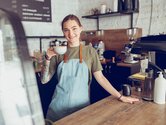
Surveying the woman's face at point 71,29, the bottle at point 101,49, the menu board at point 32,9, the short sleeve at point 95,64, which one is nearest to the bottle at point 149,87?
the short sleeve at point 95,64

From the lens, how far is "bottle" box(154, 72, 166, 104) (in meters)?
1.50

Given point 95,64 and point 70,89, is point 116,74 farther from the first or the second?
point 70,89

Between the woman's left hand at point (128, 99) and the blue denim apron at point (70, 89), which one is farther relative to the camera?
the blue denim apron at point (70, 89)

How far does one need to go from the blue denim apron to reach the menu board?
87.3 inches

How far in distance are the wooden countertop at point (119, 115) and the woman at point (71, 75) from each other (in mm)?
139

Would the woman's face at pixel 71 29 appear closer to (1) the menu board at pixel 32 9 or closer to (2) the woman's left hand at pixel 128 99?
(2) the woman's left hand at pixel 128 99

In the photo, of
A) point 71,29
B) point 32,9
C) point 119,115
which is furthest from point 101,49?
point 119,115

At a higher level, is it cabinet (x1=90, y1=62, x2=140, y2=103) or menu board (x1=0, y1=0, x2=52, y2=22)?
menu board (x1=0, y1=0, x2=52, y2=22)

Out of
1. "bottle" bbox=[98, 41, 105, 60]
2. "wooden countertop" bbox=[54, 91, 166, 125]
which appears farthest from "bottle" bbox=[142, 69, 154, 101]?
"bottle" bbox=[98, 41, 105, 60]

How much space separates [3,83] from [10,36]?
0.44 feet

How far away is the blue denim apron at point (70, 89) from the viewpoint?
1.69 metres

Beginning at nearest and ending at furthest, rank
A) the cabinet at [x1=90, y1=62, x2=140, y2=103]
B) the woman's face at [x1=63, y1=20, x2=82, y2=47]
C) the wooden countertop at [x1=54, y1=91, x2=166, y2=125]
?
the wooden countertop at [x1=54, y1=91, x2=166, y2=125], the woman's face at [x1=63, y1=20, x2=82, y2=47], the cabinet at [x1=90, y1=62, x2=140, y2=103]

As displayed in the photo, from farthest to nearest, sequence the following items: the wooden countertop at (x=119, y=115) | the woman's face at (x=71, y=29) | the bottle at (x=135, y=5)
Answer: the bottle at (x=135, y=5) → the woman's face at (x=71, y=29) → the wooden countertop at (x=119, y=115)

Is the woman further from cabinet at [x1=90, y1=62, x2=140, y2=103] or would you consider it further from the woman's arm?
cabinet at [x1=90, y1=62, x2=140, y2=103]
